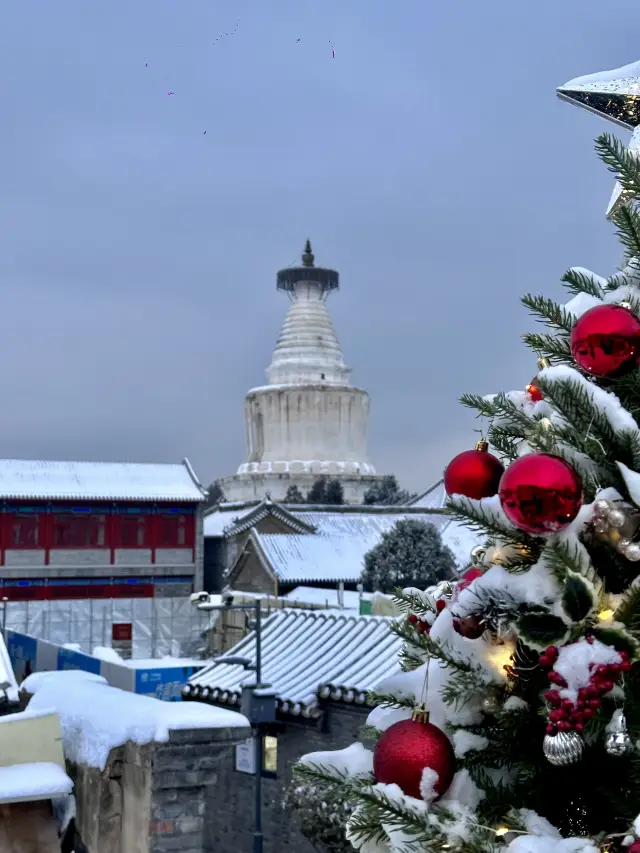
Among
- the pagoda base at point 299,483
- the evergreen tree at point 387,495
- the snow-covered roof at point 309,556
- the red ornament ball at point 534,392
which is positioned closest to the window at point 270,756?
the red ornament ball at point 534,392

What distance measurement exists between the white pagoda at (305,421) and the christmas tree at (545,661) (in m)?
49.5

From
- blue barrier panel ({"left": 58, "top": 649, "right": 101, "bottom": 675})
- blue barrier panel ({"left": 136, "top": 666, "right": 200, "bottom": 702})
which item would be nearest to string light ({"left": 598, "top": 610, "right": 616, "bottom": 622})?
blue barrier panel ({"left": 136, "top": 666, "right": 200, "bottom": 702})

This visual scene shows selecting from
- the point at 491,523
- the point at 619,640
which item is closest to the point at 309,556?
the point at 491,523

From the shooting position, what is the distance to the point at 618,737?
1.88m

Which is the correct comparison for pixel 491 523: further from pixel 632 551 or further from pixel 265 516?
pixel 265 516

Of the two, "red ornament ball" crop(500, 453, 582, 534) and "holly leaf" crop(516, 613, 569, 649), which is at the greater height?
"red ornament ball" crop(500, 453, 582, 534)

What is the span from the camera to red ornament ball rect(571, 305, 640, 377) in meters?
2.24

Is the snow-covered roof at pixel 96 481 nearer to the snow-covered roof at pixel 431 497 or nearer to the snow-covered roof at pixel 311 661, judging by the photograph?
the snow-covered roof at pixel 431 497

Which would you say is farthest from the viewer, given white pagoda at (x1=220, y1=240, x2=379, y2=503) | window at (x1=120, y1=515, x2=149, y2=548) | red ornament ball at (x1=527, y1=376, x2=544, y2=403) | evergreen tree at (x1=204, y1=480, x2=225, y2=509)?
evergreen tree at (x1=204, y1=480, x2=225, y2=509)

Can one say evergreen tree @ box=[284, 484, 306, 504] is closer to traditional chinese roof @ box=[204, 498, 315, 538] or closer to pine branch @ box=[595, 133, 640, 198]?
traditional chinese roof @ box=[204, 498, 315, 538]

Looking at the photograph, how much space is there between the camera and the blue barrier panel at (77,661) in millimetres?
13878

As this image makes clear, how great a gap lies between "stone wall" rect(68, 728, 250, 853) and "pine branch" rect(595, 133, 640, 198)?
4.36m

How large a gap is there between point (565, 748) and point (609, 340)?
907 millimetres

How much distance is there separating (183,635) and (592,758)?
2222 cm
